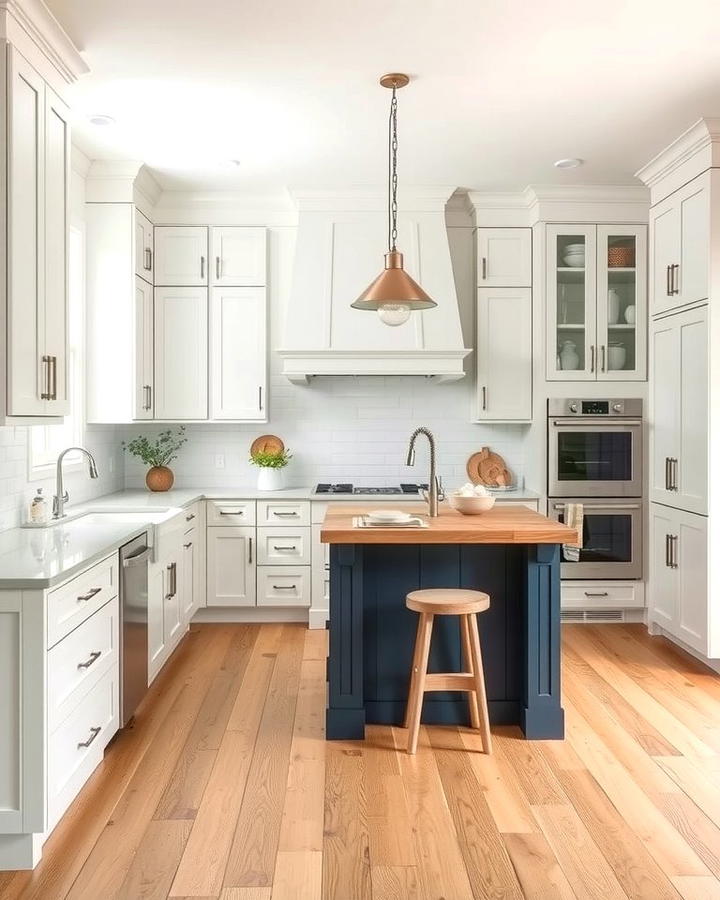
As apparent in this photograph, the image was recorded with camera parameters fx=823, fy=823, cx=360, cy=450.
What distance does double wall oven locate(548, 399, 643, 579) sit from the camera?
539 centimetres

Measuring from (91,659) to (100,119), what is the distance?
2756 millimetres

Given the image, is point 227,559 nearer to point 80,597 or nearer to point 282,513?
point 282,513

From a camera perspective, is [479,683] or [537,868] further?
[479,683]

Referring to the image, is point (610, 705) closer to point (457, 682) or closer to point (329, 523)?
point (457, 682)

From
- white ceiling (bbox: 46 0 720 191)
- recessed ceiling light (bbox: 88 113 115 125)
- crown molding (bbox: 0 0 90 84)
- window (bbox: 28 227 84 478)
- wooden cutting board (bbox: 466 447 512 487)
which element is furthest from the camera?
wooden cutting board (bbox: 466 447 512 487)

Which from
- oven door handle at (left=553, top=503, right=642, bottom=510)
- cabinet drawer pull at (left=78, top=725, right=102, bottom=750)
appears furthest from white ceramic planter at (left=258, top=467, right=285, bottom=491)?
cabinet drawer pull at (left=78, top=725, right=102, bottom=750)

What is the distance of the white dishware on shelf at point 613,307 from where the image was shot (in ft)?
18.0

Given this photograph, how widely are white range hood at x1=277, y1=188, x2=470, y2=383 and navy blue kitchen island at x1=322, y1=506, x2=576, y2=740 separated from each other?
67.7 inches

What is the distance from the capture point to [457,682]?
3439 mm

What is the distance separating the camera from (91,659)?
9.88ft

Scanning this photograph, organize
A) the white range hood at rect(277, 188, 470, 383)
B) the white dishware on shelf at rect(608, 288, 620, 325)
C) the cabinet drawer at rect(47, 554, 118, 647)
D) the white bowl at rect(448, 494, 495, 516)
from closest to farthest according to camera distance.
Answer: the cabinet drawer at rect(47, 554, 118, 647) → the white bowl at rect(448, 494, 495, 516) → the white range hood at rect(277, 188, 470, 383) → the white dishware on shelf at rect(608, 288, 620, 325)

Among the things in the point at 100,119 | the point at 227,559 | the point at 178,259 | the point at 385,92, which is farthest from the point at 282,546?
the point at 385,92

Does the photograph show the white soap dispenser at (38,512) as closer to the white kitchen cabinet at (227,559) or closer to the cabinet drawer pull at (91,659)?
the cabinet drawer pull at (91,659)

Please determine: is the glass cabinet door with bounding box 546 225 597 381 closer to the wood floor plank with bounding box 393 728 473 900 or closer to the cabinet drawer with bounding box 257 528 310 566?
the cabinet drawer with bounding box 257 528 310 566
